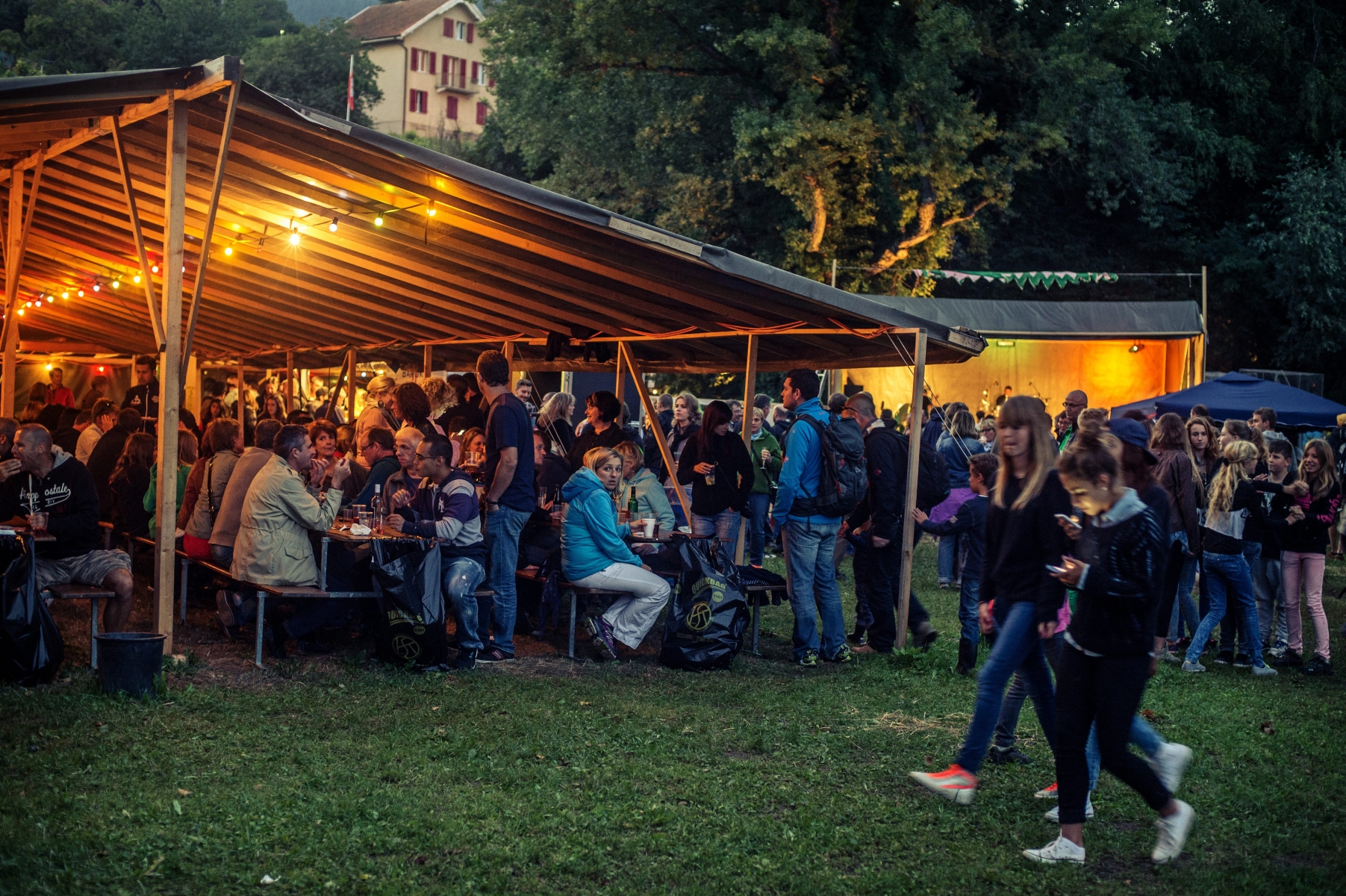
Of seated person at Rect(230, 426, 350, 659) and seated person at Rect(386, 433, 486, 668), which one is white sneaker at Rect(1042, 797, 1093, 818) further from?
seated person at Rect(230, 426, 350, 659)

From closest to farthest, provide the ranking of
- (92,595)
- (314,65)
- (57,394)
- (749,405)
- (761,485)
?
(92,595)
(749,405)
(761,485)
(57,394)
(314,65)

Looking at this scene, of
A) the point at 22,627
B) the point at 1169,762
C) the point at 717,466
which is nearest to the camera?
the point at 1169,762

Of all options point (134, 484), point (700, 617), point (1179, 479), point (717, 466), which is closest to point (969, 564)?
point (1179, 479)

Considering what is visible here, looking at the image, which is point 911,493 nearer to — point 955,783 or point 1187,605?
point 1187,605

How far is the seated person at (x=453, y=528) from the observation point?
7.07 metres

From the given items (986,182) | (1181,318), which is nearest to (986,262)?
(986,182)

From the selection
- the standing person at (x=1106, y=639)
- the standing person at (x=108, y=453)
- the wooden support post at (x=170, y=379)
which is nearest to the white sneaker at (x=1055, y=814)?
the standing person at (x=1106, y=639)

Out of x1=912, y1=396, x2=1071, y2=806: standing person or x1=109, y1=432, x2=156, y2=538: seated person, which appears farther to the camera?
x1=109, y1=432, x2=156, y2=538: seated person

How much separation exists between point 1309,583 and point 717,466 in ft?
14.0

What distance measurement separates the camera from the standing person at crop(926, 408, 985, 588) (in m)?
10.9

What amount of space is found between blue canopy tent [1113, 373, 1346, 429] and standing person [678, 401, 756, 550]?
9.03 meters

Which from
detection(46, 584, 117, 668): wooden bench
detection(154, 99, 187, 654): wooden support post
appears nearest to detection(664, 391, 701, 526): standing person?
detection(154, 99, 187, 654): wooden support post

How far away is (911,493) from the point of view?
26.9 ft

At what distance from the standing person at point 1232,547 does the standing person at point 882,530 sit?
1945 millimetres
